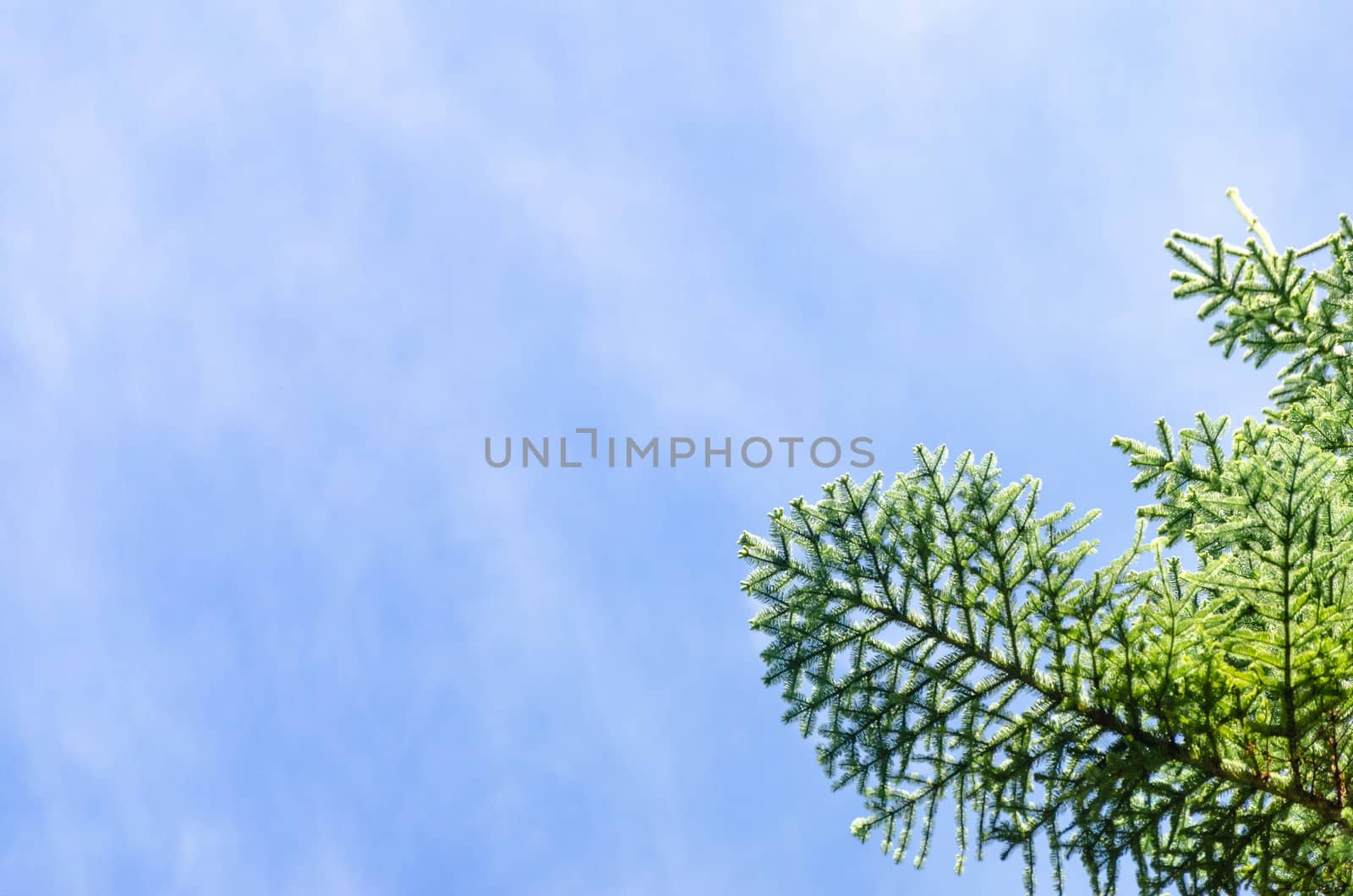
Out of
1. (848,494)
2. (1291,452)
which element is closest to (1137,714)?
(1291,452)

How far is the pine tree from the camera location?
481 centimetres

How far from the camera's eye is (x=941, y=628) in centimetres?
520

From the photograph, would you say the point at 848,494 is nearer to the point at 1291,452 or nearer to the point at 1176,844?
the point at 1291,452

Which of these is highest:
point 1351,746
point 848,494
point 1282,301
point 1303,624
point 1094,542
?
point 1282,301

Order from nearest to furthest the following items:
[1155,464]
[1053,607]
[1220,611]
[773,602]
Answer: [1053,607]
[773,602]
[1220,611]
[1155,464]

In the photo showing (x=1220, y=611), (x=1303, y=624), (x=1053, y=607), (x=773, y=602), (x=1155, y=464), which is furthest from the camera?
(x=1155, y=464)

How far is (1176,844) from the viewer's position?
5.39 m

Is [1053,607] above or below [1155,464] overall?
below

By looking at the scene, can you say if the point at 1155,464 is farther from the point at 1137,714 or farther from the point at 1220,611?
the point at 1137,714

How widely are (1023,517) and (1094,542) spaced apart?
0.41 m

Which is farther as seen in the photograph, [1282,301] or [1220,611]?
[1282,301]

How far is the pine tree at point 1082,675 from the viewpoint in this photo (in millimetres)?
4812

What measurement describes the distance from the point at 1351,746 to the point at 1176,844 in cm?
109

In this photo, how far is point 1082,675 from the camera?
4984 millimetres
